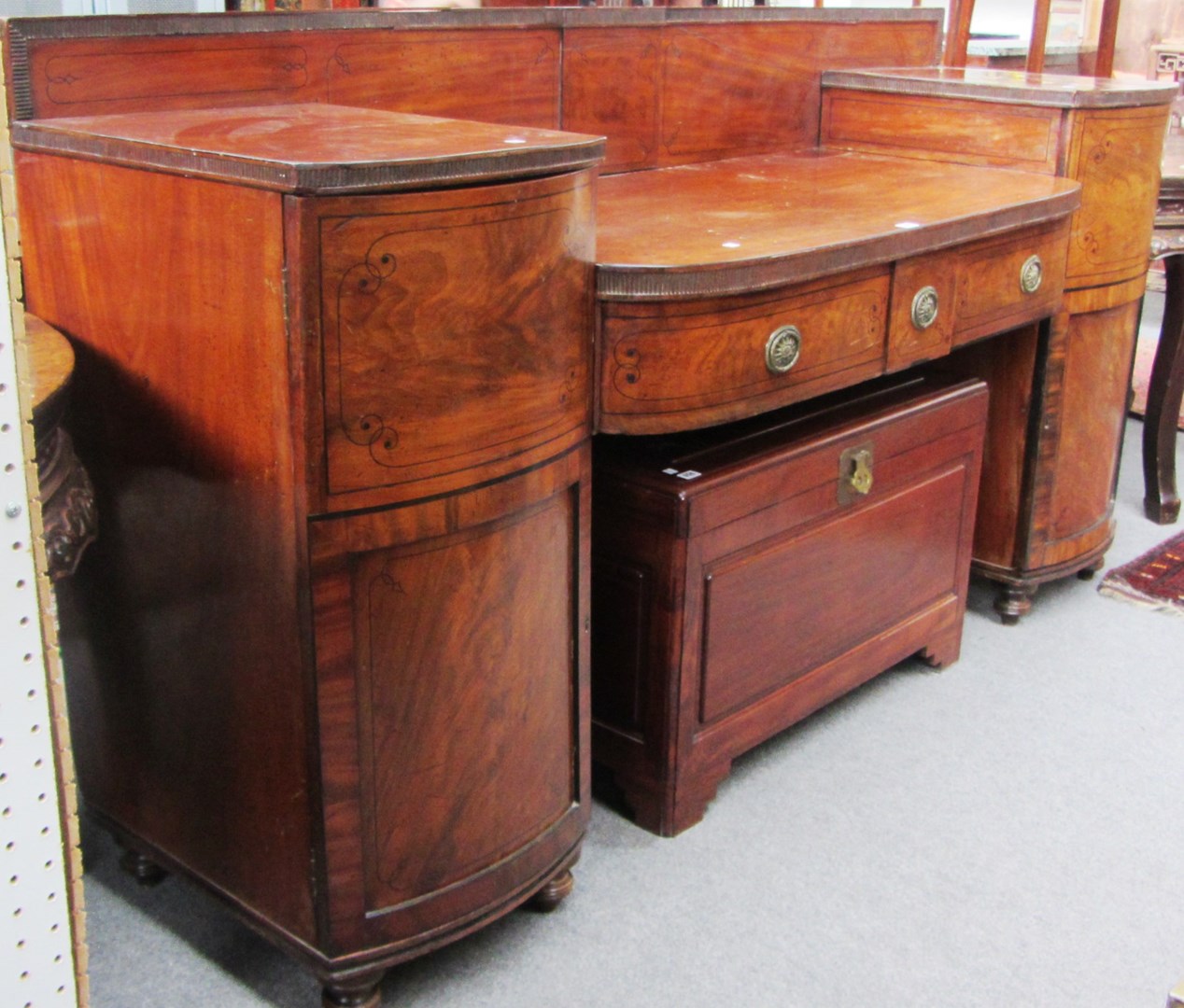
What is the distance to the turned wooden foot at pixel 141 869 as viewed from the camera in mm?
1854

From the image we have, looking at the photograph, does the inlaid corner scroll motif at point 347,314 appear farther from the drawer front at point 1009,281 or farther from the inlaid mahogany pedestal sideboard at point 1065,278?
the inlaid mahogany pedestal sideboard at point 1065,278

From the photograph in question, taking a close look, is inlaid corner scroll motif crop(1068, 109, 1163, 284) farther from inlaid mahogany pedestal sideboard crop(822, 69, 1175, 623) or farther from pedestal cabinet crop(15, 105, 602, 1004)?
pedestal cabinet crop(15, 105, 602, 1004)

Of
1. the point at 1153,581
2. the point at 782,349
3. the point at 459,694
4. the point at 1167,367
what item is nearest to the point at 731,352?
the point at 782,349

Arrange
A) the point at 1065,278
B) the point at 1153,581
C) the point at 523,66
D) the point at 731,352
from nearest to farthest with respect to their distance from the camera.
Result: the point at 731,352, the point at 523,66, the point at 1065,278, the point at 1153,581

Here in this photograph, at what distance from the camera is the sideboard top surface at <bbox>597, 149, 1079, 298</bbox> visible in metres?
1.71

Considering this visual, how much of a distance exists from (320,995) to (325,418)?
735 mm

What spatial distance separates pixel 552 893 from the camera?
71.5 inches

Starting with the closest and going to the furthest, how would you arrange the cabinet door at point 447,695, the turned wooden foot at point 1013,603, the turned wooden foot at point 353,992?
the cabinet door at point 447,695, the turned wooden foot at point 353,992, the turned wooden foot at point 1013,603

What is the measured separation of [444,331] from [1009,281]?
126 cm

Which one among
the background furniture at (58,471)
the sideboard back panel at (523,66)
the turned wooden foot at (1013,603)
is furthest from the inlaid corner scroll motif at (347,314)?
the turned wooden foot at (1013,603)

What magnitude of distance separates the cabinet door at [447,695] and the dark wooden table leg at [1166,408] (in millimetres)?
1921

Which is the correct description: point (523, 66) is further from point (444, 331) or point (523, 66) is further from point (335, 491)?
point (335, 491)

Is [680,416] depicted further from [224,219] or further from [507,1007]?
[507,1007]

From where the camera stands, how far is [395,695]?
1508 mm
